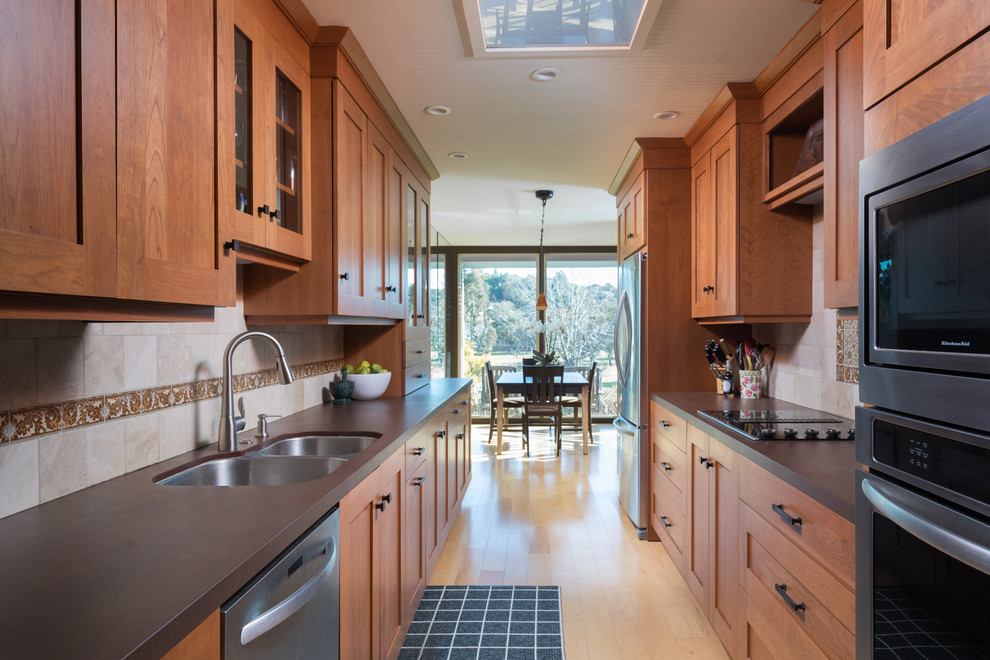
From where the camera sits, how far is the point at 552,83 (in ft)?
8.67

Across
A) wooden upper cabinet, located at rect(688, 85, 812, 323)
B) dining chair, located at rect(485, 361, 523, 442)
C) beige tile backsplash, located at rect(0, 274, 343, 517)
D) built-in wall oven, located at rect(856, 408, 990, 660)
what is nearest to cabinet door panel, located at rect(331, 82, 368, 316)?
beige tile backsplash, located at rect(0, 274, 343, 517)

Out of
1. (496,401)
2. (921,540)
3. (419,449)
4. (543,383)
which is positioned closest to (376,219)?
(419,449)

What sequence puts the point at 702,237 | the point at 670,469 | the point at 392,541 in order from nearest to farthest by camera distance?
1. the point at 392,541
2. the point at 670,469
3. the point at 702,237

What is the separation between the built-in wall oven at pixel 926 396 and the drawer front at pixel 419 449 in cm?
150

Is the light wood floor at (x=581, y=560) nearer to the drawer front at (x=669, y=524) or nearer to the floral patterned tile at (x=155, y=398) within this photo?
the drawer front at (x=669, y=524)

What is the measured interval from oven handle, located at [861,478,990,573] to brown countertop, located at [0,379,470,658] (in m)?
1.10

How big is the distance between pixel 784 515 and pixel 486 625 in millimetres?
→ 1378

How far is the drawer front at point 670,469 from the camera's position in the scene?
9.15 feet

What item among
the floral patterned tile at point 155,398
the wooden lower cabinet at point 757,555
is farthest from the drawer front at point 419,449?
the wooden lower cabinet at point 757,555

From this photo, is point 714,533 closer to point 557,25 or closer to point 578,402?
point 557,25

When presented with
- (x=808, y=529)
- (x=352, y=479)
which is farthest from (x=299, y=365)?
(x=808, y=529)

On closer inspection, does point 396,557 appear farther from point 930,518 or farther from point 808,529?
point 930,518

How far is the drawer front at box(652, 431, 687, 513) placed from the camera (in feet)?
9.15

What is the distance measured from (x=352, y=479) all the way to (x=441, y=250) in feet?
19.4
